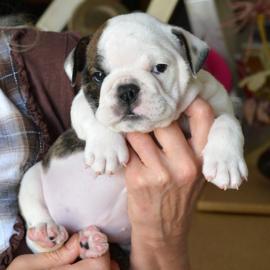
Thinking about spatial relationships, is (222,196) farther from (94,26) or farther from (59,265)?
(59,265)

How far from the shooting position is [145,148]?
1.00m

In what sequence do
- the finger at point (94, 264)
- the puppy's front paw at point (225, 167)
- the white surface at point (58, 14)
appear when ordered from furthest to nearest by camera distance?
the white surface at point (58, 14), the finger at point (94, 264), the puppy's front paw at point (225, 167)

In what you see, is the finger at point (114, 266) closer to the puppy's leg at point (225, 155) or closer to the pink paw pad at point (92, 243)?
the pink paw pad at point (92, 243)

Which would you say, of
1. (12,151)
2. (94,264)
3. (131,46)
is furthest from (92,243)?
(131,46)

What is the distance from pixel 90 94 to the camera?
3.31 ft

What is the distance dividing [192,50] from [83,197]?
0.31 metres

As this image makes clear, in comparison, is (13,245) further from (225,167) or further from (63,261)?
(225,167)

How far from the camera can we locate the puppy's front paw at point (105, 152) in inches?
37.5

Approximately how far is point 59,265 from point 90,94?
305 mm

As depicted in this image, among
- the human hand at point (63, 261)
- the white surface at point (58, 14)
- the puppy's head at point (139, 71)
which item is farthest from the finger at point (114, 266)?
the white surface at point (58, 14)

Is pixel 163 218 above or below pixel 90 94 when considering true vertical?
below

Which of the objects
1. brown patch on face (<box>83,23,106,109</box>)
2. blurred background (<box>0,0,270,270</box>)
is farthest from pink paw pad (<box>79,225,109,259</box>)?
blurred background (<box>0,0,270,270</box>)

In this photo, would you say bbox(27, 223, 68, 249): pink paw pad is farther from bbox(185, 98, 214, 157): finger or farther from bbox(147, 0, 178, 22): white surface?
bbox(147, 0, 178, 22): white surface

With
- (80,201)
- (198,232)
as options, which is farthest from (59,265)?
(198,232)
